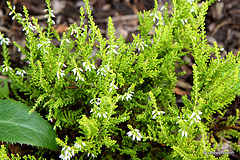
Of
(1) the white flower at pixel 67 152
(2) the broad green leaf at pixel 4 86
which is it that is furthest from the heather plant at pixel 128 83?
(2) the broad green leaf at pixel 4 86

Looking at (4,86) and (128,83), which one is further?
(4,86)

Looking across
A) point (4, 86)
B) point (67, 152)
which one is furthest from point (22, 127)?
point (4, 86)

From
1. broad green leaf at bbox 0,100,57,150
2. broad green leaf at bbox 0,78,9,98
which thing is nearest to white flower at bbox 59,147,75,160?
broad green leaf at bbox 0,100,57,150

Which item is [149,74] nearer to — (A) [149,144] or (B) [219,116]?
(A) [149,144]

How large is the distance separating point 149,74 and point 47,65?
919 mm

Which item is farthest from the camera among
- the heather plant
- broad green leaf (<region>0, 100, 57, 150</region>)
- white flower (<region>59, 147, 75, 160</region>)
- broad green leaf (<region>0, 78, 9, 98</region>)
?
broad green leaf (<region>0, 78, 9, 98</region>)

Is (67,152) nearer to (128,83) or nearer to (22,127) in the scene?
(22,127)

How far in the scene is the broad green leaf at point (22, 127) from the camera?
1.93 meters

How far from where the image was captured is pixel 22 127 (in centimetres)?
198

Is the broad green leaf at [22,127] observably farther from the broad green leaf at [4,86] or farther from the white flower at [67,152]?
the broad green leaf at [4,86]

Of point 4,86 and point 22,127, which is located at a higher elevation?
point 4,86

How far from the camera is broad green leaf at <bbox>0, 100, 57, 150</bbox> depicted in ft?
6.33

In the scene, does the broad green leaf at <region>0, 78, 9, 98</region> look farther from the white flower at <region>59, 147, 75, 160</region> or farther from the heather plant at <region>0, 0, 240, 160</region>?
the white flower at <region>59, 147, 75, 160</region>

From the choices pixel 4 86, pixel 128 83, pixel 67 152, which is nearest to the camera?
pixel 67 152
